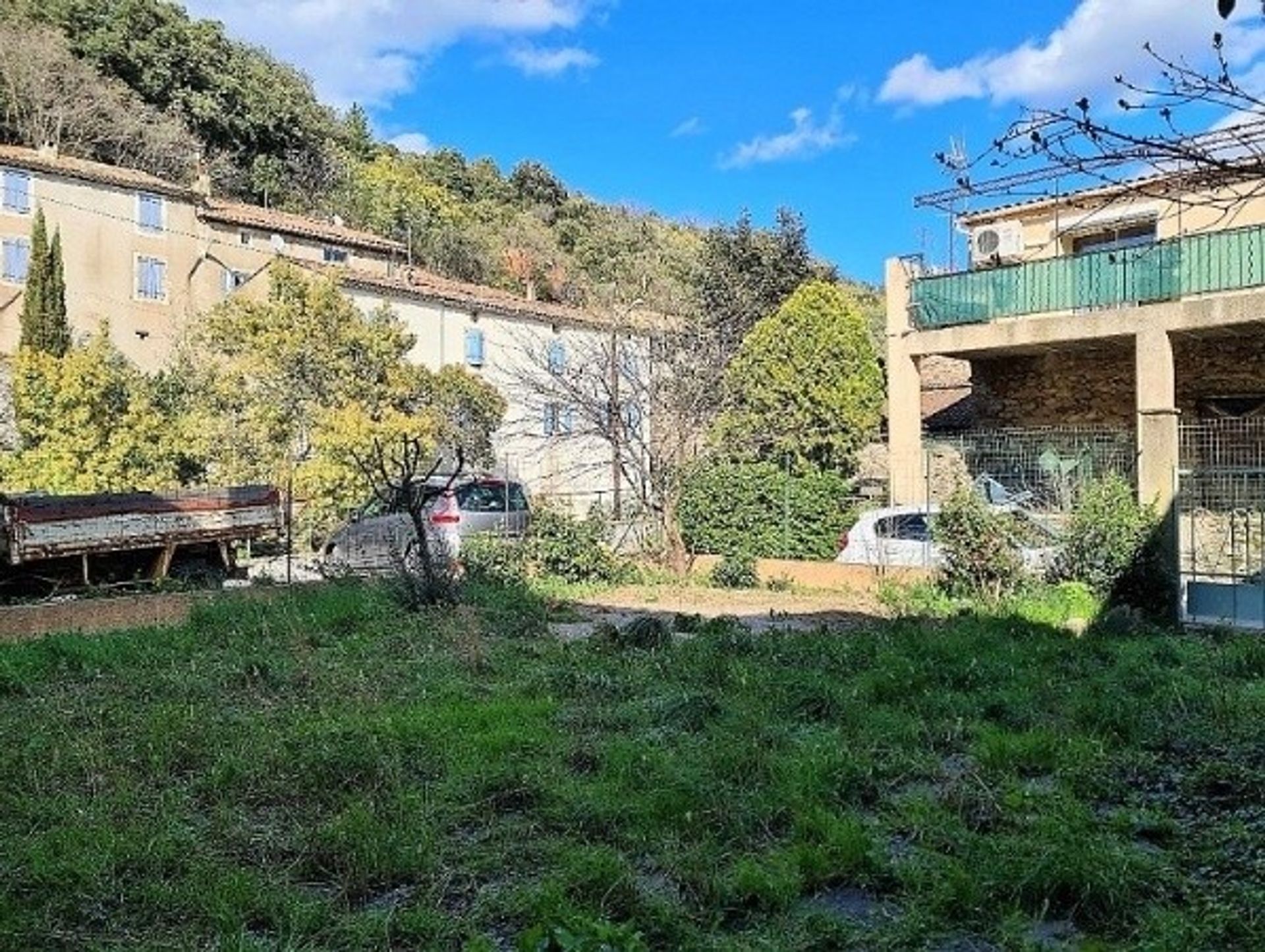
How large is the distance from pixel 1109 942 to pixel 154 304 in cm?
3297

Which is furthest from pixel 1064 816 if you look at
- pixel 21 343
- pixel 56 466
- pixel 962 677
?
pixel 21 343

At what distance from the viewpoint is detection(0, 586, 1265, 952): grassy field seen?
12.6 feet

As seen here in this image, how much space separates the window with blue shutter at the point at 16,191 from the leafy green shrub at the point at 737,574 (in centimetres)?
2377

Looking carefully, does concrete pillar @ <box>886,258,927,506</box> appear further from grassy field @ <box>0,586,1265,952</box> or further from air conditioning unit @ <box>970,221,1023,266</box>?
grassy field @ <box>0,586,1265,952</box>

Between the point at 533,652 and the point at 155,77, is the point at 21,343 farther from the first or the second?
the point at 533,652

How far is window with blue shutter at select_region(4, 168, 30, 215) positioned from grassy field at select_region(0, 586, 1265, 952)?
25264mm

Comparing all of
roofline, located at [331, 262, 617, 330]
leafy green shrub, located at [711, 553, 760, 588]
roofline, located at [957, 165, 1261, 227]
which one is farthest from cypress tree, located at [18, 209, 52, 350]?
roofline, located at [957, 165, 1261, 227]

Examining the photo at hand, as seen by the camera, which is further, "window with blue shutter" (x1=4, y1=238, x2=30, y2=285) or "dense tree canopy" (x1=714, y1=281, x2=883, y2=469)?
"window with blue shutter" (x1=4, y1=238, x2=30, y2=285)

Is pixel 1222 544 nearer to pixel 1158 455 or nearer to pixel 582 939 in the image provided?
pixel 1158 455

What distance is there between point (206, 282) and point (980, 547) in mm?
27525

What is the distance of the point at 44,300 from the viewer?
87.8 feet

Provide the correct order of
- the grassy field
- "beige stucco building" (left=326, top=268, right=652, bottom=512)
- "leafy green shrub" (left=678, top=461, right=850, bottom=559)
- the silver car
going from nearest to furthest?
the grassy field, the silver car, "leafy green shrub" (left=678, top=461, right=850, bottom=559), "beige stucco building" (left=326, top=268, right=652, bottom=512)

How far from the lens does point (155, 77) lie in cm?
3812

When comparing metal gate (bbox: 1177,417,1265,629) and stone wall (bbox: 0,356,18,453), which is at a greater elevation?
stone wall (bbox: 0,356,18,453)
